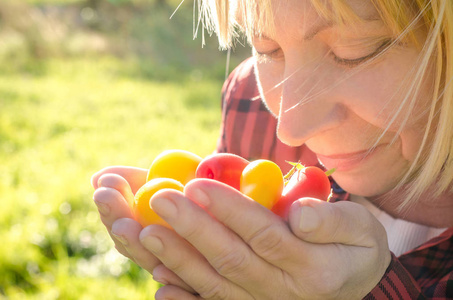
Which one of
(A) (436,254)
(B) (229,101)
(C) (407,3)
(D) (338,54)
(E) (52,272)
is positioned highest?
(C) (407,3)

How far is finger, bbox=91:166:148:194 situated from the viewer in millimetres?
1255

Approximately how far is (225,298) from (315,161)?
867mm

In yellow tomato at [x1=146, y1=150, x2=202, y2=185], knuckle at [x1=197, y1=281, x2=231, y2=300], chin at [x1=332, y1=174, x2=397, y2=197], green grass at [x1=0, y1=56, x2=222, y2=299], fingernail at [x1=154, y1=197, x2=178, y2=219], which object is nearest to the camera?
fingernail at [x1=154, y1=197, x2=178, y2=219]

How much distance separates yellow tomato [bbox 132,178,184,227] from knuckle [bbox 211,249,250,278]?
16 cm

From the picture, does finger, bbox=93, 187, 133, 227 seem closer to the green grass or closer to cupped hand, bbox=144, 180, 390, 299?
cupped hand, bbox=144, 180, 390, 299

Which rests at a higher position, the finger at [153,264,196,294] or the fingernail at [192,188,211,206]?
the fingernail at [192,188,211,206]

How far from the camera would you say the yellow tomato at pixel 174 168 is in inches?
48.4

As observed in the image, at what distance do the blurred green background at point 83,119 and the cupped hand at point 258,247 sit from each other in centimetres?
118

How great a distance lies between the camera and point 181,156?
126cm

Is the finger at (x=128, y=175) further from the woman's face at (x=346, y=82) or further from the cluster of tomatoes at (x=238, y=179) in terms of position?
the woman's face at (x=346, y=82)

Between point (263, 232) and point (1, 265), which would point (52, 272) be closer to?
point (1, 265)

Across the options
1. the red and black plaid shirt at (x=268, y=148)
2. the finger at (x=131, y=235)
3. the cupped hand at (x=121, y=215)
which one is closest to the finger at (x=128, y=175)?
the cupped hand at (x=121, y=215)

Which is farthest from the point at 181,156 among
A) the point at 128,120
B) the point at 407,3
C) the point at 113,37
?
the point at 113,37

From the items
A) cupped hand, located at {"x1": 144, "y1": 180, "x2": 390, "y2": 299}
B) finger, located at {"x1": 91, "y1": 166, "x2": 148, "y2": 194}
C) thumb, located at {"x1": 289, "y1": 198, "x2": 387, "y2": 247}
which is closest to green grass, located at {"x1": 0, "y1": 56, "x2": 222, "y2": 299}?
finger, located at {"x1": 91, "y1": 166, "x2": 148, "y2": 194}
